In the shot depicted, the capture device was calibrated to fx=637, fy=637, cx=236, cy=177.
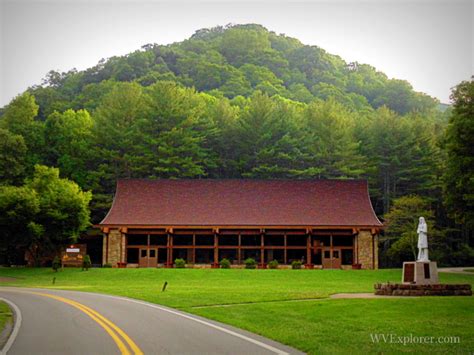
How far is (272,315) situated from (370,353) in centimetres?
704

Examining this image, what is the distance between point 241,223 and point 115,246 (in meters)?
10.9

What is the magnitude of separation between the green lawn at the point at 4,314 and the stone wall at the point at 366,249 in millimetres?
34418

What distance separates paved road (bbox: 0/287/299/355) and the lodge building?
1208 inches

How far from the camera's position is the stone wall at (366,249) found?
5300 centimetres

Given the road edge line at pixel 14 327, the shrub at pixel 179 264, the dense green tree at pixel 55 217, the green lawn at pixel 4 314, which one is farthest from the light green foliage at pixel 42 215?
the green lawn at pixel 4 314

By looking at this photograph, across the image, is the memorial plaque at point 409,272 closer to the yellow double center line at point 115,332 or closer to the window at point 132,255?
the yellow double center line at point 115,332

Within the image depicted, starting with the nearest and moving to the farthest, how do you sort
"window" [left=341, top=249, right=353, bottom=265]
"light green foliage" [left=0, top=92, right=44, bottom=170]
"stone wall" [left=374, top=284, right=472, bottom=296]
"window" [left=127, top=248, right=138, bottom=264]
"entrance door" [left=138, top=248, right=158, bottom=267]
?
"stone wall" [left=374, top=284, right=472, bottom=296]
"entrance door" [left=138, top=248, right=158, bottom=267]
"window" [left=341, top=249, right=353, bottom=265]
"window" [left=127, top=248, right=138, bottom=264]
"light green foliage" [left=0, top=92, right=44, bottom=170]

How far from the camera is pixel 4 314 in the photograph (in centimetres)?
2094

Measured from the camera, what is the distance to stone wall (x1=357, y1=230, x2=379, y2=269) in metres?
53.0

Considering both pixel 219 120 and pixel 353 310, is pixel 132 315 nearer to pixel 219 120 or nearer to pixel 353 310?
pixel 353 310

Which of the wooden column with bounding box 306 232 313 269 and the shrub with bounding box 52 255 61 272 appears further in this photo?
the wooden column with bounding box 306 232 313 269

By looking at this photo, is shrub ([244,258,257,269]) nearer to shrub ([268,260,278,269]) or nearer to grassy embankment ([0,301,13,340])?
shrub ([268,260,278,269])

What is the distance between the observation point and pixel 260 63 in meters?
146

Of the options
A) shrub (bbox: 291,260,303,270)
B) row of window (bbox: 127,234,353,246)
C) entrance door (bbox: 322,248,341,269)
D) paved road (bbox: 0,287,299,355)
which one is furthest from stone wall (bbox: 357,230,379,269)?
paved road (bbox: 0,287,299,355)
